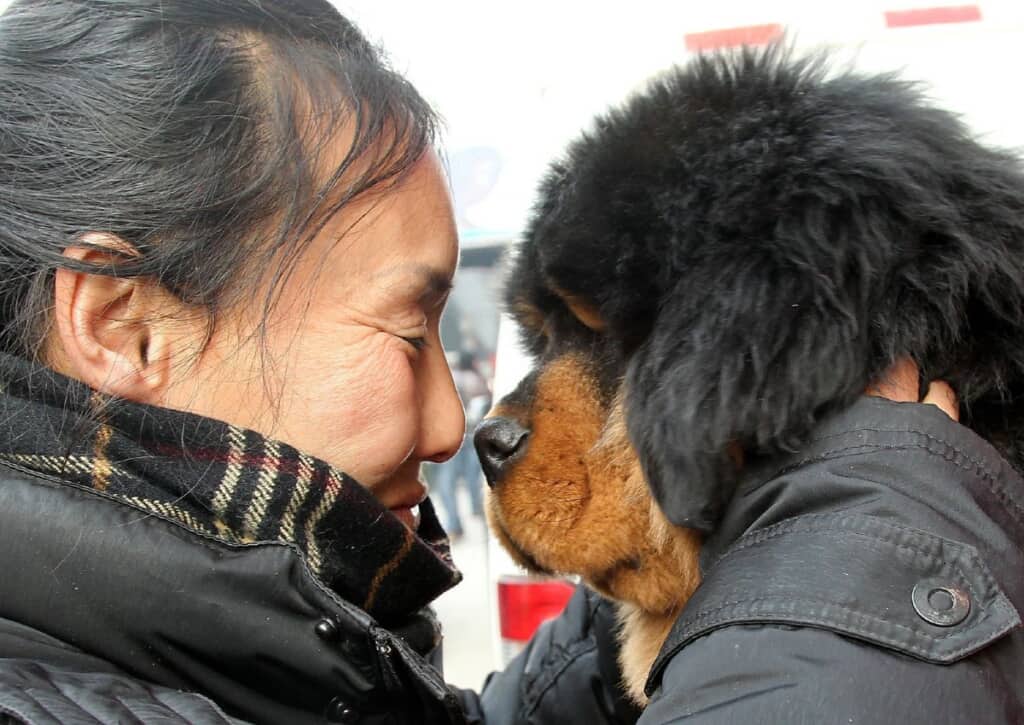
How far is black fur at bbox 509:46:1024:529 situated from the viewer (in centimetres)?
99

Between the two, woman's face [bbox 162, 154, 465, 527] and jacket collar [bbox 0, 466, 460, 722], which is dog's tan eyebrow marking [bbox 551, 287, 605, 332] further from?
jacket collar [bbox 0, 466, 460, 722]

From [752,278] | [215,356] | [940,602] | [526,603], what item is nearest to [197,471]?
[215,356]

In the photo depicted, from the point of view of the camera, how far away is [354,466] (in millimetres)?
1125

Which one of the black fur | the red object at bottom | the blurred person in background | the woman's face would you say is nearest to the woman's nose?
the woman's face

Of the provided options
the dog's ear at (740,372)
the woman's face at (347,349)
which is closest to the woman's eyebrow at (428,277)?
the woman's face at (347,349)

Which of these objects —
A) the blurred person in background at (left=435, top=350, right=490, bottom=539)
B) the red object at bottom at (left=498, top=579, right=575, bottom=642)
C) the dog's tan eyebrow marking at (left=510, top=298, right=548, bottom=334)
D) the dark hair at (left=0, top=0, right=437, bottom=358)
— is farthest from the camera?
the blurred person in background at (left=435, top=350, right=490, bottom=539)

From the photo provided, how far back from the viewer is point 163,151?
106 cm

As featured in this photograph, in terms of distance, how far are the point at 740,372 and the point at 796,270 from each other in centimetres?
12

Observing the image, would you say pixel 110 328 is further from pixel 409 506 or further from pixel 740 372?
pixel 740 372

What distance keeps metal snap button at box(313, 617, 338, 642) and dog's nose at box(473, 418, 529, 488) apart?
42 cm

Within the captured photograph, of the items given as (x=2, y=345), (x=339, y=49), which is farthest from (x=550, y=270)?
(x=2, y=345)

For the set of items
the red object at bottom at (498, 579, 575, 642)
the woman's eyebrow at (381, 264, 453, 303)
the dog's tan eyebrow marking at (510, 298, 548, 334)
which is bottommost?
the red object at bottom at (498, 579, 575, 642)

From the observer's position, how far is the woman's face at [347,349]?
1.08 meters

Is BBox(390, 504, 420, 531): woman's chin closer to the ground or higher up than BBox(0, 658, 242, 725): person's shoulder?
closer to the ground
